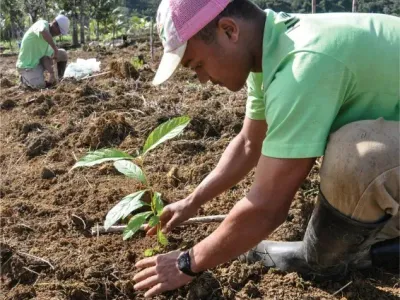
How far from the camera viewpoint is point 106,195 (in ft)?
8.11

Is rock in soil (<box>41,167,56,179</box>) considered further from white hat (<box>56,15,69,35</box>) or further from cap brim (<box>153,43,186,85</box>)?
white hat (<box>56,15,69,35</box>)

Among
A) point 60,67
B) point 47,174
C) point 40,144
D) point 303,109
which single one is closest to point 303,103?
point 303,109

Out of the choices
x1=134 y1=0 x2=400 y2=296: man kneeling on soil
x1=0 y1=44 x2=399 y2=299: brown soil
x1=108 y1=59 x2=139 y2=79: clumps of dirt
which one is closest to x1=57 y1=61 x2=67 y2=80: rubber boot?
x1=108 y1=59 x2=139 y2=79: clumps of dirt

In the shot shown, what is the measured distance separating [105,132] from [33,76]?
355cm

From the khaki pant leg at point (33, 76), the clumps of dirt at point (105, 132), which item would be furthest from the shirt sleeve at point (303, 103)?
the khaki pant leg at point (33, 76)

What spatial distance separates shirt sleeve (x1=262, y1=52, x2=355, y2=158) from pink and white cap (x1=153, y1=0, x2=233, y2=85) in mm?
256

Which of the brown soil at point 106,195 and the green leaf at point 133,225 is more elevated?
the green leaf at point 133,225

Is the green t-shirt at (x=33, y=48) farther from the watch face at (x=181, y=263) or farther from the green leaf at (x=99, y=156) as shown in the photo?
the watch face at (x=181, y=263)

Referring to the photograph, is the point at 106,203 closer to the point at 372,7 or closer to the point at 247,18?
the point at 247,18

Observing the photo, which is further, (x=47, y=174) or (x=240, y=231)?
(x=47, y=174)

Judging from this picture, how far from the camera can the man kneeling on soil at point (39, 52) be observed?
6.39 m

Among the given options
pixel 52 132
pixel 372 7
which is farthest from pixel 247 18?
pixel 372 7

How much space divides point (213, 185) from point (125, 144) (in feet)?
4.57

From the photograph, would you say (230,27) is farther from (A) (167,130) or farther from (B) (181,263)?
A: (B) (181,263)
